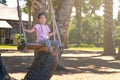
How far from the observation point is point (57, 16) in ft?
52.3

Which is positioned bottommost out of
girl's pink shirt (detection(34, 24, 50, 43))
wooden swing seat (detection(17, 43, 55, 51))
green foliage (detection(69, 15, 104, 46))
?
green foliage (detection(69, 15, 104, 46))

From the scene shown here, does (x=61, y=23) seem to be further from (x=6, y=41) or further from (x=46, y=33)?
(x=6, y=41)

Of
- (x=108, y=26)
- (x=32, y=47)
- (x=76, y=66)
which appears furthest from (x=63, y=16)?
(x=108, y=26)

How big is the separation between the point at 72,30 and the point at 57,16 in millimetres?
60059

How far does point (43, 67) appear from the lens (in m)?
9.91

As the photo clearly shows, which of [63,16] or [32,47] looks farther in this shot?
[63,16]

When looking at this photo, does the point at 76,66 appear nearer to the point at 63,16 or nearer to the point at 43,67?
the point at 63,16

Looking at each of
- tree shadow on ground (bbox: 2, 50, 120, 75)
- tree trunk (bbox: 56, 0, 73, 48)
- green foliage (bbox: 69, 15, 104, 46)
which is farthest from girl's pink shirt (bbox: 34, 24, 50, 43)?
green foliage (bbox: 69, 15, 104, 46)

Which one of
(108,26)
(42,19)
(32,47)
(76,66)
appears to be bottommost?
(76,66)

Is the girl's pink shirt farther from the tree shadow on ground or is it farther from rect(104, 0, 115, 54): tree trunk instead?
rect(104, 0, 115, 54): tree trunk

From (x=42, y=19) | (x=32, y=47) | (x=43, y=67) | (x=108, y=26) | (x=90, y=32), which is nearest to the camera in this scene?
(x=32, y=47)

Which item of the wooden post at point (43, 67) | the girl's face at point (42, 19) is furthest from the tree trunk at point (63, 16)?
the girl's face at point (42, 19)

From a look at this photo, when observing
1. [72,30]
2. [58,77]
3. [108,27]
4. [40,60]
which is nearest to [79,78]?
[58,77]

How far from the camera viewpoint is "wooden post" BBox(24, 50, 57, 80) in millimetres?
9633
